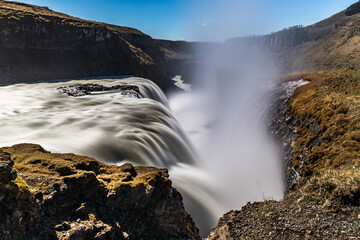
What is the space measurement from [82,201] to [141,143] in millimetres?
8184

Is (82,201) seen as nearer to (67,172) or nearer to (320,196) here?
(67,172)

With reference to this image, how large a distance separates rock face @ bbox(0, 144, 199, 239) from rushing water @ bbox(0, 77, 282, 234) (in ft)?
11.1

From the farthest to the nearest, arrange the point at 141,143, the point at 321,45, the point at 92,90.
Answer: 1. the point at 321,45
2. the point at 92,90
3. the point at 141,143

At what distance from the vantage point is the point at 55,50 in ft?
167

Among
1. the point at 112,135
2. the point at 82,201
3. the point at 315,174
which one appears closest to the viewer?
the point at 82,201

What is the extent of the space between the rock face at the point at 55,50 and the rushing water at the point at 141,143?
21543 mm

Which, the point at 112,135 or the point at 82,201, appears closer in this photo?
the point at 82,201

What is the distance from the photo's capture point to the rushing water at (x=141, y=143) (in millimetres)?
12578

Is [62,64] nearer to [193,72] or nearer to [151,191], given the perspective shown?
[151,191]

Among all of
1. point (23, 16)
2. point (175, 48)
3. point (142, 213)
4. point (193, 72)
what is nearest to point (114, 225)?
point (142, 213)

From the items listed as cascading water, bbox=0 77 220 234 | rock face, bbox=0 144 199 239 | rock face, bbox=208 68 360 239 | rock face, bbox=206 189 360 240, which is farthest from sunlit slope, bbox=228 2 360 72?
rock face, bbox=0 144 199 239

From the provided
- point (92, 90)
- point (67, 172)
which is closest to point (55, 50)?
point (92, 90)

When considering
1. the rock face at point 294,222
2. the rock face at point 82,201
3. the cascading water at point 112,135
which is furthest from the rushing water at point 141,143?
the rock face at point 82,201

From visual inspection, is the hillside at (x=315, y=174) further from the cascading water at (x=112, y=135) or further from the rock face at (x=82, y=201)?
the cascading water at (x=112, y=135)
